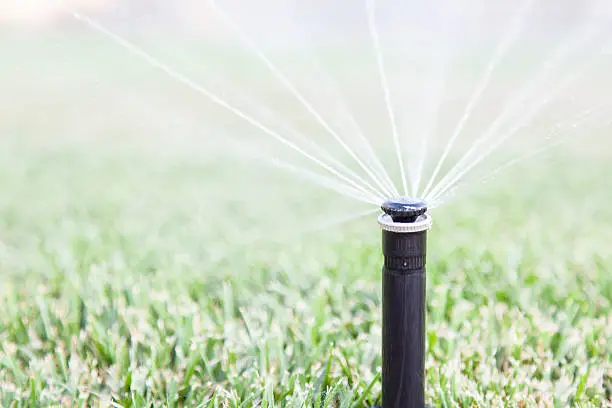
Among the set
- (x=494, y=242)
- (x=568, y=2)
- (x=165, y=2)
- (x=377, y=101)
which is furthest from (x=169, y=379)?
(x=568, y=2)

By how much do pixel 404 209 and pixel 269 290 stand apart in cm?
147

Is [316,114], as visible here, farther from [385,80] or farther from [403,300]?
[385,80]

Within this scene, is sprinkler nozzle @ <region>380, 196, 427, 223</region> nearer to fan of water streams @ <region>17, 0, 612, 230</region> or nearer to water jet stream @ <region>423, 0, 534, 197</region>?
fan of water streams @ <region>17, 0, 612, 230</region>

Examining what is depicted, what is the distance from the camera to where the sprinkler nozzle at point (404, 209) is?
1786 mm

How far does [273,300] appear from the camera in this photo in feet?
9.91

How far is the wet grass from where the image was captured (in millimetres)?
2354

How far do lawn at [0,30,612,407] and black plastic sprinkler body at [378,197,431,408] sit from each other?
0.30 m

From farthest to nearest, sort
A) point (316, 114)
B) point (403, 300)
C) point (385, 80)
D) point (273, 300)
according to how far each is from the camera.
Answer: point (385, 80) < point (273, 300) < point (316, 114) < point (403, 300)

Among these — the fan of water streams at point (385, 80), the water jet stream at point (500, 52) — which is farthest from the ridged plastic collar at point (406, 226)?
the water jet stream at point (500, 52)

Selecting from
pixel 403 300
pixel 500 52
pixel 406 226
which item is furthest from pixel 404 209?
pixel 500 52

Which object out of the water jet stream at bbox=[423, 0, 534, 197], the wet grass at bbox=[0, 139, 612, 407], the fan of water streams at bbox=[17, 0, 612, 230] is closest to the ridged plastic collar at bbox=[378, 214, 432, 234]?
the fan of water streams at bbox=[17, 0, 612, 230]

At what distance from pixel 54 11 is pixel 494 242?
13396mm

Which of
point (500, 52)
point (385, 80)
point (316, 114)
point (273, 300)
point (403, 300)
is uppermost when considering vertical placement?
point (500, 52)

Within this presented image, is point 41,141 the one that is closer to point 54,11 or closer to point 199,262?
point 199,262
